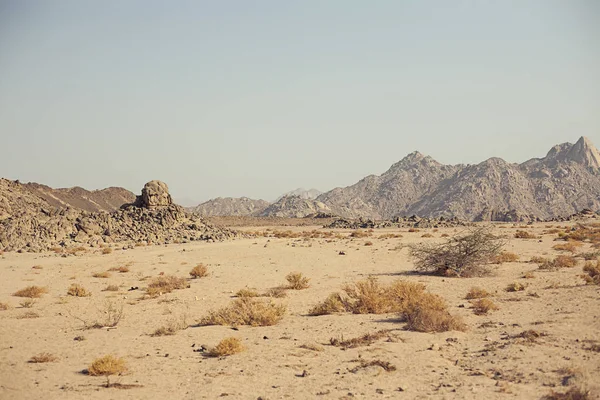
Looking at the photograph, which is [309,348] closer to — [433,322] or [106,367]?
[433,322]

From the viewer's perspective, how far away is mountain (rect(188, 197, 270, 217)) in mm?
134625

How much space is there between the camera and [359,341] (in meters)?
9.70

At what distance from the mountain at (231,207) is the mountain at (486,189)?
2269 cm

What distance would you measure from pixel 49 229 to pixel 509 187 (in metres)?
95.6

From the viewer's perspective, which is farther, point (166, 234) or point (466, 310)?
point (166, 234)

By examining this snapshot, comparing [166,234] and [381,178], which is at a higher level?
[381,178]

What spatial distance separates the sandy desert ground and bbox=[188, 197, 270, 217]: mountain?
117 m

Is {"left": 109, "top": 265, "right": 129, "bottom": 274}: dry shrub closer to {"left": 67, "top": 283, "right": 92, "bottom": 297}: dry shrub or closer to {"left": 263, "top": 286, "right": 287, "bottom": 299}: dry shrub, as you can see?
{"left": 67, "top": 283, "right": 92, "bottom": 297}: dry shrub

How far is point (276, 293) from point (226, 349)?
667cm

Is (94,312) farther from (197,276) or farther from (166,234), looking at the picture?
(166,234)

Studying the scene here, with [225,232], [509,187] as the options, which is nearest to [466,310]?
[225,232]

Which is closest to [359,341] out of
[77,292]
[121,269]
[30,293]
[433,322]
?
[433,322]

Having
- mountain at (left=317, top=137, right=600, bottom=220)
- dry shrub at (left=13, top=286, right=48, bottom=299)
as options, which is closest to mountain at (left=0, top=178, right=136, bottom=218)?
dry shrub at (left=13, top=286, right=48, bottom=299)

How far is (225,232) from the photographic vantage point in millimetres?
44812
